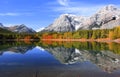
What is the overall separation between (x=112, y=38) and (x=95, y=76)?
17201 centimetres

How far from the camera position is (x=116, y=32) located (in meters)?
191

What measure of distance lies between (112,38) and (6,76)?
174 meters

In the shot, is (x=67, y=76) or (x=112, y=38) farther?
(x=112, y=38)

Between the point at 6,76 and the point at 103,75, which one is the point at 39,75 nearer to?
the point at 6,76

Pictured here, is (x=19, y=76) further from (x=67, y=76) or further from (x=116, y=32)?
(x=116, y=32)

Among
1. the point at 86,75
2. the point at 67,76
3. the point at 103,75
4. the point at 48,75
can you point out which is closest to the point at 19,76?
the point at 48,75

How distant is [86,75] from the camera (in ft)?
99.8

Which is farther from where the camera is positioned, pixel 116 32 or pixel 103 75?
pixel 116 32

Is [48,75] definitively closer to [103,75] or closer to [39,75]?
[39,75]

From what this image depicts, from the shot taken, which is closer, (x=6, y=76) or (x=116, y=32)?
(x=6, y=76)

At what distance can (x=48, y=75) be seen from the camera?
102 feet

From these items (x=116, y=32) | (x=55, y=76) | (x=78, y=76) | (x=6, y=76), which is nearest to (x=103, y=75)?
(x=78, y=76)

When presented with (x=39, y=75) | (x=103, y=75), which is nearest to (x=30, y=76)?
(x=39, y=75)

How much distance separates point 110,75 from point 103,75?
2.49 feet
